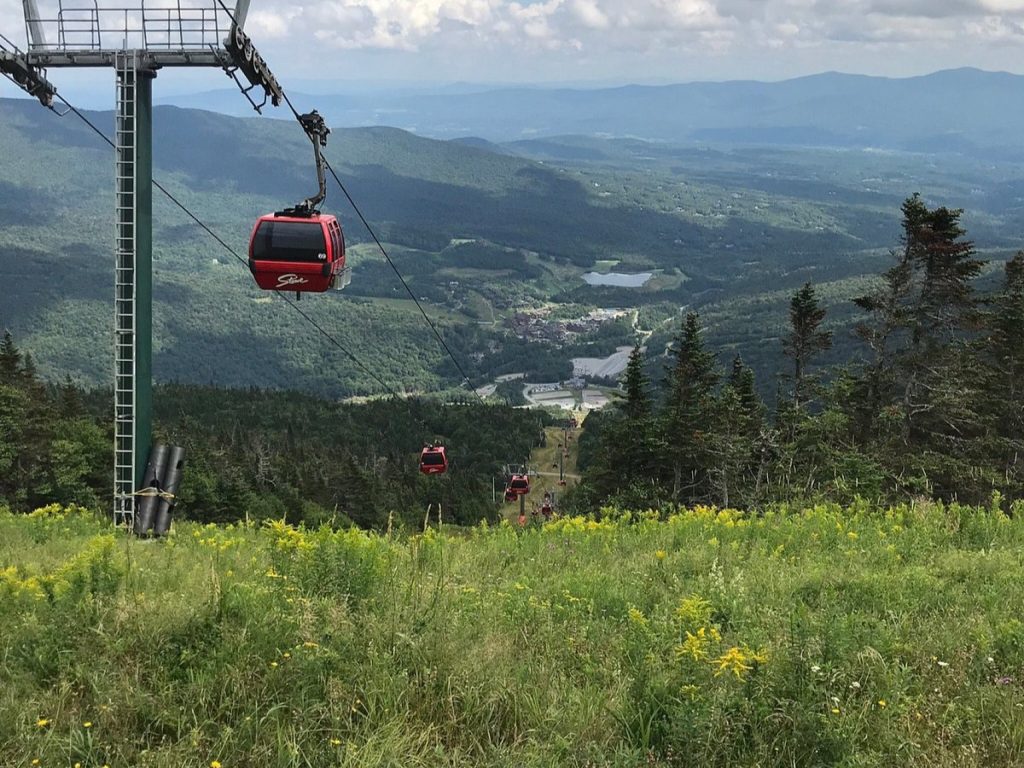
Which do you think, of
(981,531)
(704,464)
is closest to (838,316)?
(704,464)

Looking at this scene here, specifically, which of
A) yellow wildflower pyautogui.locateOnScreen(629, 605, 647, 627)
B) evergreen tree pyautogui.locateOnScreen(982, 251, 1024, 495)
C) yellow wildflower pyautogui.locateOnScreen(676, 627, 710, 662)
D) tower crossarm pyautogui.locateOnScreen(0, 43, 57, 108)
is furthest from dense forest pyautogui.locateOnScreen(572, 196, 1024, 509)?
tower crossarm pyautogui.locateOnScreen(0, 43, 57, 108)

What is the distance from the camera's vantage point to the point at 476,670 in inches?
163

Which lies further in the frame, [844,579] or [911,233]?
[911,233]

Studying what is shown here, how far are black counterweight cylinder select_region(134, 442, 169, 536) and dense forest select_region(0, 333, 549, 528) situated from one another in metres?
3.33

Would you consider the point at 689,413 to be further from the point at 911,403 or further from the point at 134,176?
the point at 134,176

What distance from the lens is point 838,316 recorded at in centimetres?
17062

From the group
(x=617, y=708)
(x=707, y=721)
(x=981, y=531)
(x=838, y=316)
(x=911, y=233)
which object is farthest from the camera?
(x=838, y=316)

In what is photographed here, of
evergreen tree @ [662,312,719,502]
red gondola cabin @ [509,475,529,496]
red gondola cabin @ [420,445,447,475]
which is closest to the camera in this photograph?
red gondola cabin @ [420,445,447,475]

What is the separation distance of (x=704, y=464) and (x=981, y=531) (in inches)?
896

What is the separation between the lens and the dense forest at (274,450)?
34.2 meters

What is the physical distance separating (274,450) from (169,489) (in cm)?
6152

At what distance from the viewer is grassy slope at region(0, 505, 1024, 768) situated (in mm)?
3617

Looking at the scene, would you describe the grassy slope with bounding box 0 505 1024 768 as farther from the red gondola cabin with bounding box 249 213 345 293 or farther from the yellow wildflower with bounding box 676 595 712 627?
the red gondola cabin with bounding box 249 213 345 293

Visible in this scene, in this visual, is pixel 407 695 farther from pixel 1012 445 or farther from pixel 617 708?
pixel 1012 445
